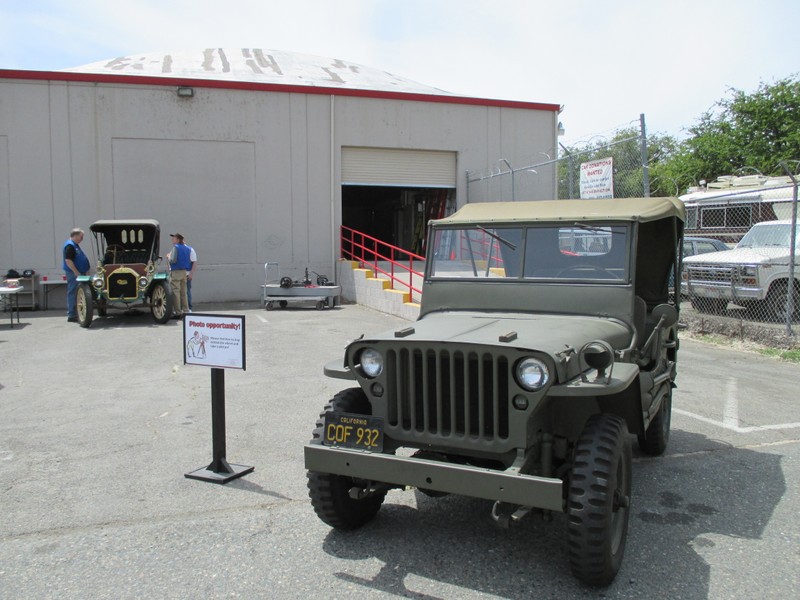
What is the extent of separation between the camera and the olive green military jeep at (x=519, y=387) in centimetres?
329

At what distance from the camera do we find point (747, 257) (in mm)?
12250

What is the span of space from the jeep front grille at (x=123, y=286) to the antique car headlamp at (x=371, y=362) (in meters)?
10.2

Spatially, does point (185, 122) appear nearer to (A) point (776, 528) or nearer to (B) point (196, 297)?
(B) point (196, 297)

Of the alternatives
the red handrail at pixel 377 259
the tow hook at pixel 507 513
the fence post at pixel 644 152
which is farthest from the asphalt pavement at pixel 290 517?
the red handrail at pixel 377 259

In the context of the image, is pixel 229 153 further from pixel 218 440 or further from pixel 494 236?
pixel 494 236

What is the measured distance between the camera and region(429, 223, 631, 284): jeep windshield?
4.57 metres

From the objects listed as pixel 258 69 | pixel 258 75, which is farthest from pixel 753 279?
pixel 258 69

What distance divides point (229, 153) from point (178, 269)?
4209 mm

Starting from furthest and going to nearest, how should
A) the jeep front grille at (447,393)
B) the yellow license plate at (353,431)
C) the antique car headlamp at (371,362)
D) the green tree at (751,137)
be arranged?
the green tree at (751,137), the antique car headlamp at (371,362), the yellow license plate at (353,431), the jeep front grille at (447,393)

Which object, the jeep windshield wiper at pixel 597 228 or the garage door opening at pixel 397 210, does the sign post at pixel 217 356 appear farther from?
the garage door opening at pixel 397 210

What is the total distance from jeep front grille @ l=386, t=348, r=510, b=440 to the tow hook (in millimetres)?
348

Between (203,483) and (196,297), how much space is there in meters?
12.6

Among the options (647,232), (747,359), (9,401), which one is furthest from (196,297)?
(647,232)

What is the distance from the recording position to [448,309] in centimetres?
491
